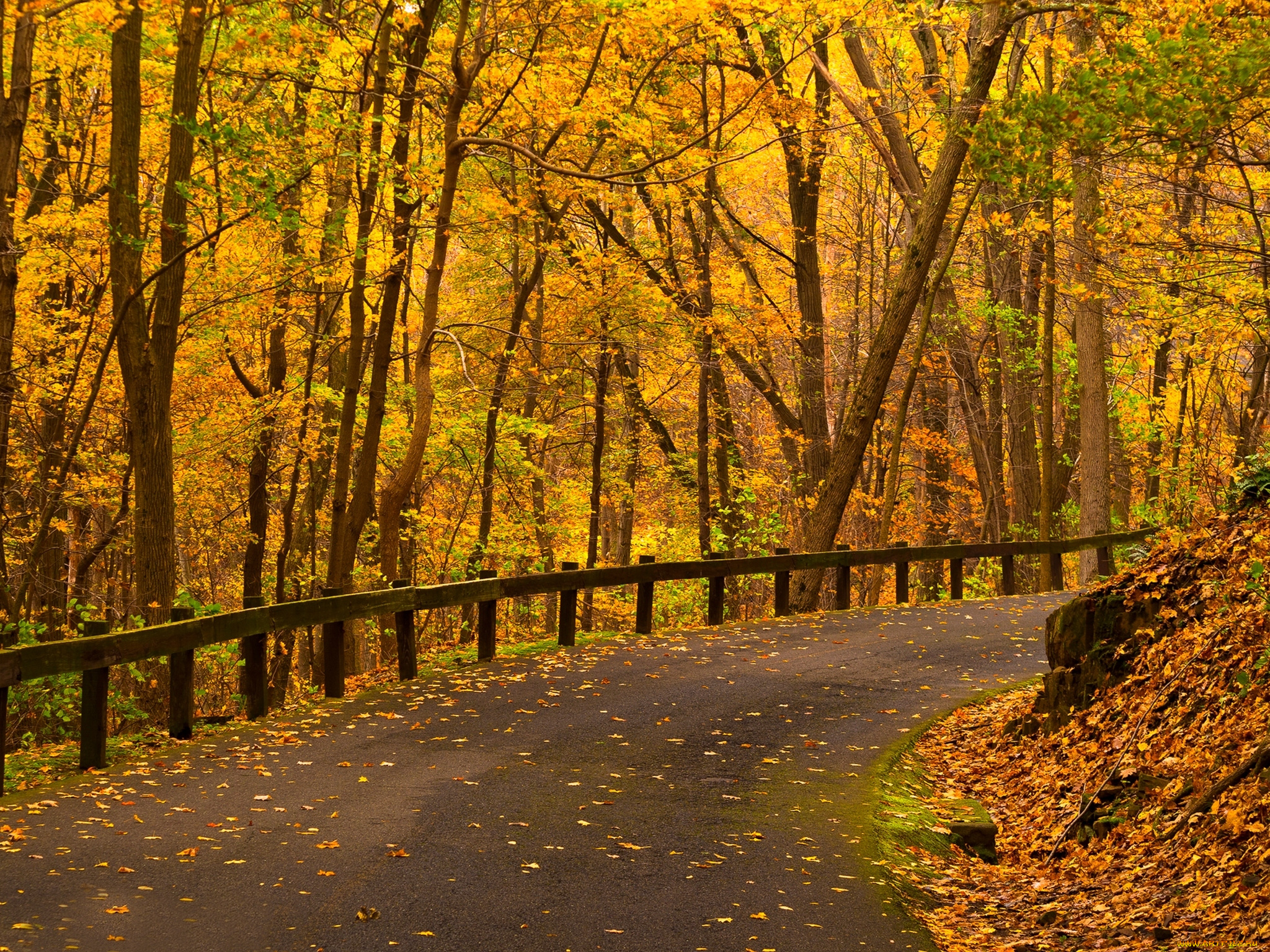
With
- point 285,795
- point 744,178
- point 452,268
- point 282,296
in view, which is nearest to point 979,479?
point 744,178

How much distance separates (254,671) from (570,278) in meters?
14.9

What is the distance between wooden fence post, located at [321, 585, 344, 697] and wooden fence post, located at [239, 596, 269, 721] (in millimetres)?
795

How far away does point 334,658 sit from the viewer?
36.2 ft

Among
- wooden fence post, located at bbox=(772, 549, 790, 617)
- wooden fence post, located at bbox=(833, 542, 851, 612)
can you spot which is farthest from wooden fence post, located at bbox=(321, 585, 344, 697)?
wooden fence post, located at bbox=(833, 542, 851, 612)

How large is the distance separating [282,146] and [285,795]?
11.2 meters

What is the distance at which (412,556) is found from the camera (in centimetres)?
2586

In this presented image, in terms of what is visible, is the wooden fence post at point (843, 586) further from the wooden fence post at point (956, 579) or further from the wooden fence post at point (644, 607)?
the wooden fence post at point (644, 607)

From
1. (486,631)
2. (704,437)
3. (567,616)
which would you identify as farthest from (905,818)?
(704,437)

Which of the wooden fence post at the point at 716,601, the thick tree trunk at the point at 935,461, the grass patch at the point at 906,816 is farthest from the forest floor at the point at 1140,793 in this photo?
the thick tree trunk at the point at 935,461

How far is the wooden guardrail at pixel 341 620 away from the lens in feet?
26.7

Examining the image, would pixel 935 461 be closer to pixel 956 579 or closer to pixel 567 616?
pixel 956 579

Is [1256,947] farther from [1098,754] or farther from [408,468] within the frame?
[408,468]

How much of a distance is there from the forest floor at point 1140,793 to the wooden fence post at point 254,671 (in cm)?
540

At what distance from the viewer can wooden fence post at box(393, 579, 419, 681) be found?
39.0 feet
